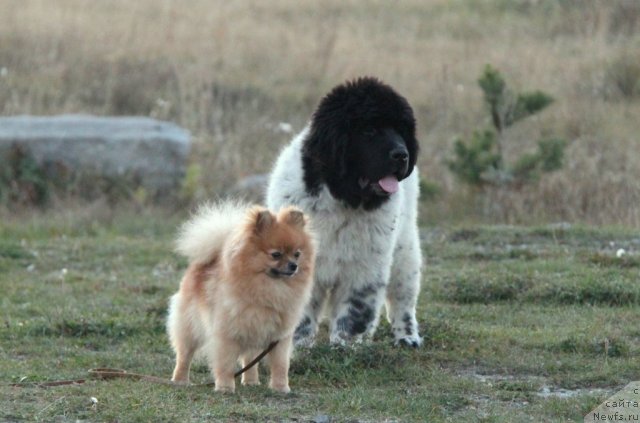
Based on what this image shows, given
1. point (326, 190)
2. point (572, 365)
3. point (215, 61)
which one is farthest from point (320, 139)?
point (215, 61)

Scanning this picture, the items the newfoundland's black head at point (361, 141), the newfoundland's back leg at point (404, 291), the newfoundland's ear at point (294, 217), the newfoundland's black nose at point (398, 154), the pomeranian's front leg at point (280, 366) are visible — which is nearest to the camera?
the newfoundland's ear at point (294, 217)

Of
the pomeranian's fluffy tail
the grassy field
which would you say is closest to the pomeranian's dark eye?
the pomeranian's fluffy tail

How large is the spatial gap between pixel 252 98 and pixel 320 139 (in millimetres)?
11442

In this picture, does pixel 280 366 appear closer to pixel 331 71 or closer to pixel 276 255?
→ pixel 276 255

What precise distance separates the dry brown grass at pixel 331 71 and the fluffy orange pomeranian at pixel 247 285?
7114mm

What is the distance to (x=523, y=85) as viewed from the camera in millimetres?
18719

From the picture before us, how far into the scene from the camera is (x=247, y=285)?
6578 mm

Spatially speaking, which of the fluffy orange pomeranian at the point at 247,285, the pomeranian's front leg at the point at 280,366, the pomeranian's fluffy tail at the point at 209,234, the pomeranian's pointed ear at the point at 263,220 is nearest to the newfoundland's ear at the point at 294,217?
the fluffy orange pomeranian at the point at 247,285

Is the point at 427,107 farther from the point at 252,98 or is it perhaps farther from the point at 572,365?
the point at 572,365

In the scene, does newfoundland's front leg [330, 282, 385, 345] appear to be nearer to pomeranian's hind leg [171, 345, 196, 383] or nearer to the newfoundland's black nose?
the newfoundland's black nose

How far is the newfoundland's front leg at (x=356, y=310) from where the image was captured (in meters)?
7.76

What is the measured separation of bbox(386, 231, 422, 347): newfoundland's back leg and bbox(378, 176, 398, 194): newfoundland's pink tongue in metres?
0.89

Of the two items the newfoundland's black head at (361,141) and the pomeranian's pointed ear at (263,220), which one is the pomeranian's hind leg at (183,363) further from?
the newfoundland's black head at (361,141)

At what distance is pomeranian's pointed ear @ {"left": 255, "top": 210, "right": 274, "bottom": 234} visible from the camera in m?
6.52
